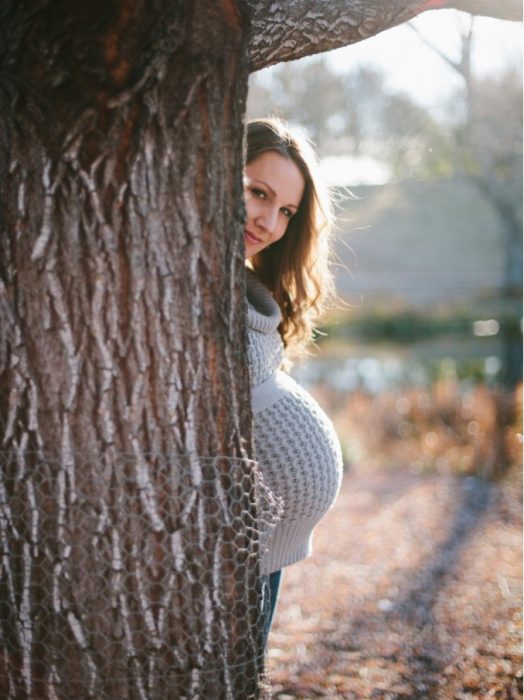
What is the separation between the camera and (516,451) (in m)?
6.64

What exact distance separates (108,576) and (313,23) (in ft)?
5.04

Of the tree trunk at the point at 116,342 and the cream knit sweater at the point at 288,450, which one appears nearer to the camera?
the tree trunk at the point at 116,342

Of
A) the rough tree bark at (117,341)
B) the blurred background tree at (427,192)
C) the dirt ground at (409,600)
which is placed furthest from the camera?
the blurred background tree at (427,192)

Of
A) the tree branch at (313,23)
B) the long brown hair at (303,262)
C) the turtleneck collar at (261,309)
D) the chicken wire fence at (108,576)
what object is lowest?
the chicken wire fence at (108,576)

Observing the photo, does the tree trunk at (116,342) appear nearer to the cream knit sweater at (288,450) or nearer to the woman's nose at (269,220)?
the cream knit sweater at (288,450)

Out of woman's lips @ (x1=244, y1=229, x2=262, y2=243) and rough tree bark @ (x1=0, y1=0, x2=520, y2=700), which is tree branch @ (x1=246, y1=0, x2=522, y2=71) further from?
woman's lips @ (x1=244, y1=229, x2=262, y2=243)

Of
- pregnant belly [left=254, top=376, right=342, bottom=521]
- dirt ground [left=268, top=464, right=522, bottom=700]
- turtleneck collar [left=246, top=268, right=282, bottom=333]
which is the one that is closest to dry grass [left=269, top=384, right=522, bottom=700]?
dirt ground [left=268, top=464, right=522, bottom=700]

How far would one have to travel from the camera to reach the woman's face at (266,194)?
112 inches

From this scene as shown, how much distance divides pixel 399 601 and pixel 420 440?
3.57m

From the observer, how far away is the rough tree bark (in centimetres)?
Result: 164

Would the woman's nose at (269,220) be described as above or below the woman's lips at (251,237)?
above

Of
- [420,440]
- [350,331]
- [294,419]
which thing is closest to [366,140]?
[350,331]

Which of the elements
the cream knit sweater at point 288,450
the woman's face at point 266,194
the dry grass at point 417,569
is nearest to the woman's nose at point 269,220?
the woman's face at point 266,194

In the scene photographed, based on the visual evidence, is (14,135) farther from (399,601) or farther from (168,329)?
(399,601)
